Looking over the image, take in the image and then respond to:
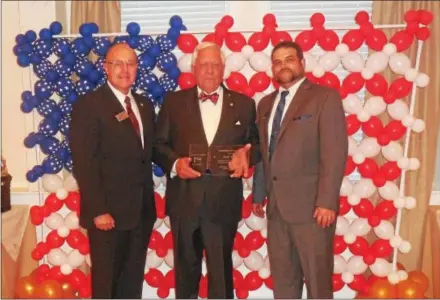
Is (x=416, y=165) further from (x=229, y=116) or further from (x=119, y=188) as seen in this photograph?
(x=119, y=188)

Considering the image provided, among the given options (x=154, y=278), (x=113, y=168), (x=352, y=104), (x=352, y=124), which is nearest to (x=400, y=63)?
(x=352, y=104)

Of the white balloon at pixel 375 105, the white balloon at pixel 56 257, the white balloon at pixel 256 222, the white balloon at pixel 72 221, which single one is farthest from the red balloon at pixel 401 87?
the white balloon at pixel 56 257

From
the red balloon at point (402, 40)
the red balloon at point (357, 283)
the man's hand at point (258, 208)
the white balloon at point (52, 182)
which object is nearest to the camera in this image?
the man's hand at point (258, 208)

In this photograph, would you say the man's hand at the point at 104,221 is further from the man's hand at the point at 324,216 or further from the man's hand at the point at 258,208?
the man's hand at the point at 324,216

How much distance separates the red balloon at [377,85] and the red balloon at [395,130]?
0.24 metres

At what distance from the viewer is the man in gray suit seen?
2.77m

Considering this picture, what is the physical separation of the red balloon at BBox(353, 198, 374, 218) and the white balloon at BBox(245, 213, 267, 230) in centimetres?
68

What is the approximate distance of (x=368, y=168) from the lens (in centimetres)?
355

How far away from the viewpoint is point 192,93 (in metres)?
3.06

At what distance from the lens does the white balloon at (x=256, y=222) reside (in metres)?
3.64

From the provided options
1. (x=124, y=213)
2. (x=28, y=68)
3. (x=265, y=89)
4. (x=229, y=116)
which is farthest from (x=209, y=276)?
(x=28, y=68)

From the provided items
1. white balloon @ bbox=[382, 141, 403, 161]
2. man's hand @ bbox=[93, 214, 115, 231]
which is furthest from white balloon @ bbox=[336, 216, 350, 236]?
man's hand @ bbox=[93, 214, 115, 231]

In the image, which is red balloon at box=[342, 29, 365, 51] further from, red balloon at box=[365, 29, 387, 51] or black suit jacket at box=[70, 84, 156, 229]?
black suit jacket at box=[70, 84, 156, 229]

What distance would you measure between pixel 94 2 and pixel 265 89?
5.29 feet
